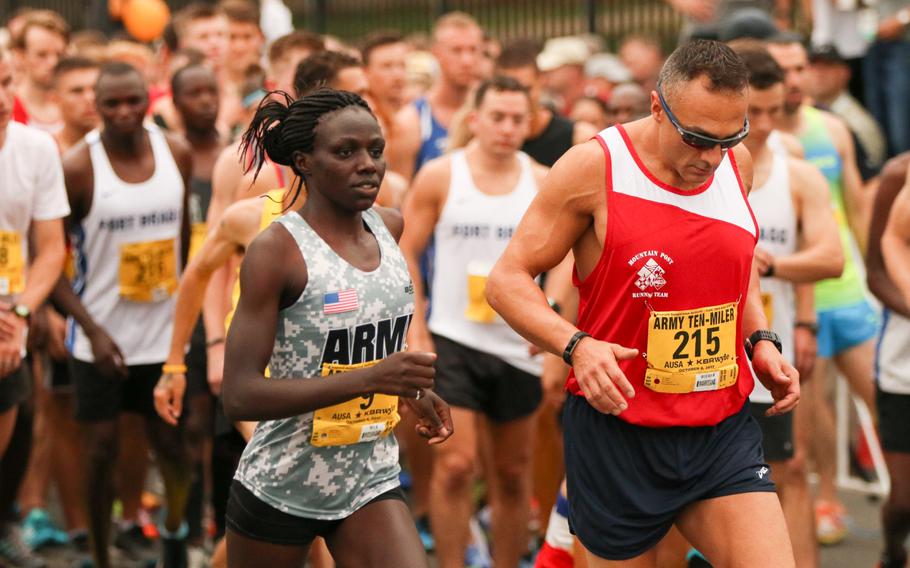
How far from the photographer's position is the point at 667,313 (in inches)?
192

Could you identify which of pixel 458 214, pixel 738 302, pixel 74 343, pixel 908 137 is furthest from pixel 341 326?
pixel 908 137

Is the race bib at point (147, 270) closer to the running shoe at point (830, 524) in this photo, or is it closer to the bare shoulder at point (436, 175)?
the bare shoulder at point (436, 175)

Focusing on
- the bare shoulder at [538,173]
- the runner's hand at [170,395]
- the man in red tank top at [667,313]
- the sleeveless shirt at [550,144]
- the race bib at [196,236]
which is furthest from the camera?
the sleeveless shirt at [550,144]

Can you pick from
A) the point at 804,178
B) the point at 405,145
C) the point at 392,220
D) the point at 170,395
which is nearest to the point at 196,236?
the point at 405,145

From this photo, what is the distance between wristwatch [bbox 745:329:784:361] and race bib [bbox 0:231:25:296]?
337 cm

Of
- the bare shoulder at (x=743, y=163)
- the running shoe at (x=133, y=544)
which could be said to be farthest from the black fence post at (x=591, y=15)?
the bare shoulder at (x=743, y=163)

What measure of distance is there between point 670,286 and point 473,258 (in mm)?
2786

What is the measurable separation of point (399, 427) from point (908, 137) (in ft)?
16.0

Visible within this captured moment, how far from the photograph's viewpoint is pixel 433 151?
10.0 m

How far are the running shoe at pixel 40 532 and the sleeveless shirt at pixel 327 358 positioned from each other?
4.11 m

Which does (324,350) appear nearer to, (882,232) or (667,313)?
(667,313)

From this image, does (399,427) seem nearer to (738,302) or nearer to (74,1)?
(738,302)

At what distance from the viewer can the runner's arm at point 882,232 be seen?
6.94m

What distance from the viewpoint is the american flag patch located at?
4.76 metres
